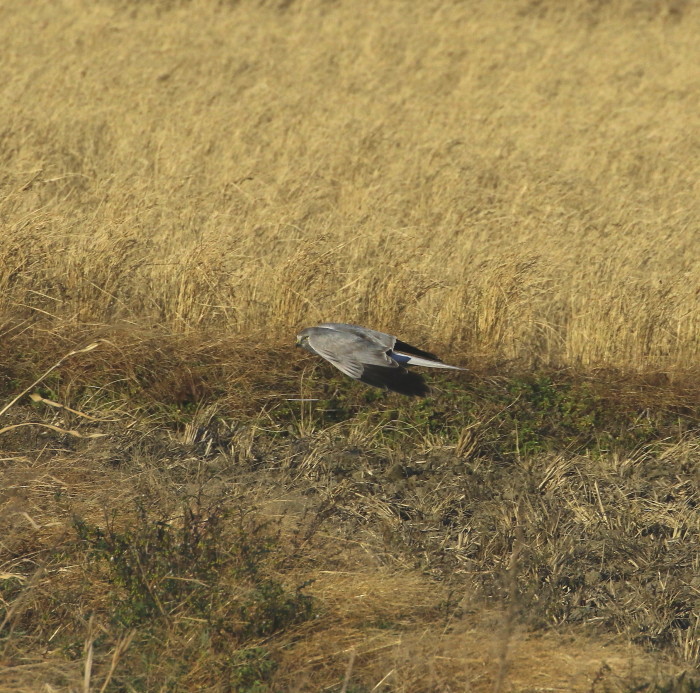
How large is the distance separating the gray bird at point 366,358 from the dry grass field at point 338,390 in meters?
0.60

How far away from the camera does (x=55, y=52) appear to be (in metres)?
12.6

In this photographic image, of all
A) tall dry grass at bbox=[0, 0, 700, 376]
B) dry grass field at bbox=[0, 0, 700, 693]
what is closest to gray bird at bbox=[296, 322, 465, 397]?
dry grass field at bbox=[0, 0, 700, 693]

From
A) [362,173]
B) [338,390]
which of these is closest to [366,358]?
[338,390]

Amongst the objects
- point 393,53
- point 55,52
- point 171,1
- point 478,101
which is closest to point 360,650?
point 478,101

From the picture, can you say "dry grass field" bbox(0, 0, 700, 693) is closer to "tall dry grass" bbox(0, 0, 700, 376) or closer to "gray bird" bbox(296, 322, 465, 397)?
"tall dry grass" bbox(0, 0, 700, 376)

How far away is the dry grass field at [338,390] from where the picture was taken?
12.1 ft

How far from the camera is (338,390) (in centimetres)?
603

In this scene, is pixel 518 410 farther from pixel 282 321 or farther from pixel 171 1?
pixel 171 1

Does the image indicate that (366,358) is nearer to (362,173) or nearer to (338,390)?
(338,390)

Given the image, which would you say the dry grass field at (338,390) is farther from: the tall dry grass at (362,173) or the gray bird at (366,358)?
the gray bird at (366,358)

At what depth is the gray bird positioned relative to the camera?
478 centimetres

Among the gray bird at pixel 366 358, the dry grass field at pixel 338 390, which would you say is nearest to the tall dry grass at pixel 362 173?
the dry grass field at pixel 338 390

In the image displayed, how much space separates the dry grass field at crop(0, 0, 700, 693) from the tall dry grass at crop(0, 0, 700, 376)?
0.12 ft

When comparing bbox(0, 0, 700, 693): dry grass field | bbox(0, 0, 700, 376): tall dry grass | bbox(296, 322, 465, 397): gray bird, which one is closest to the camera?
bbox(0, 0, 700, 693): dry grass field
